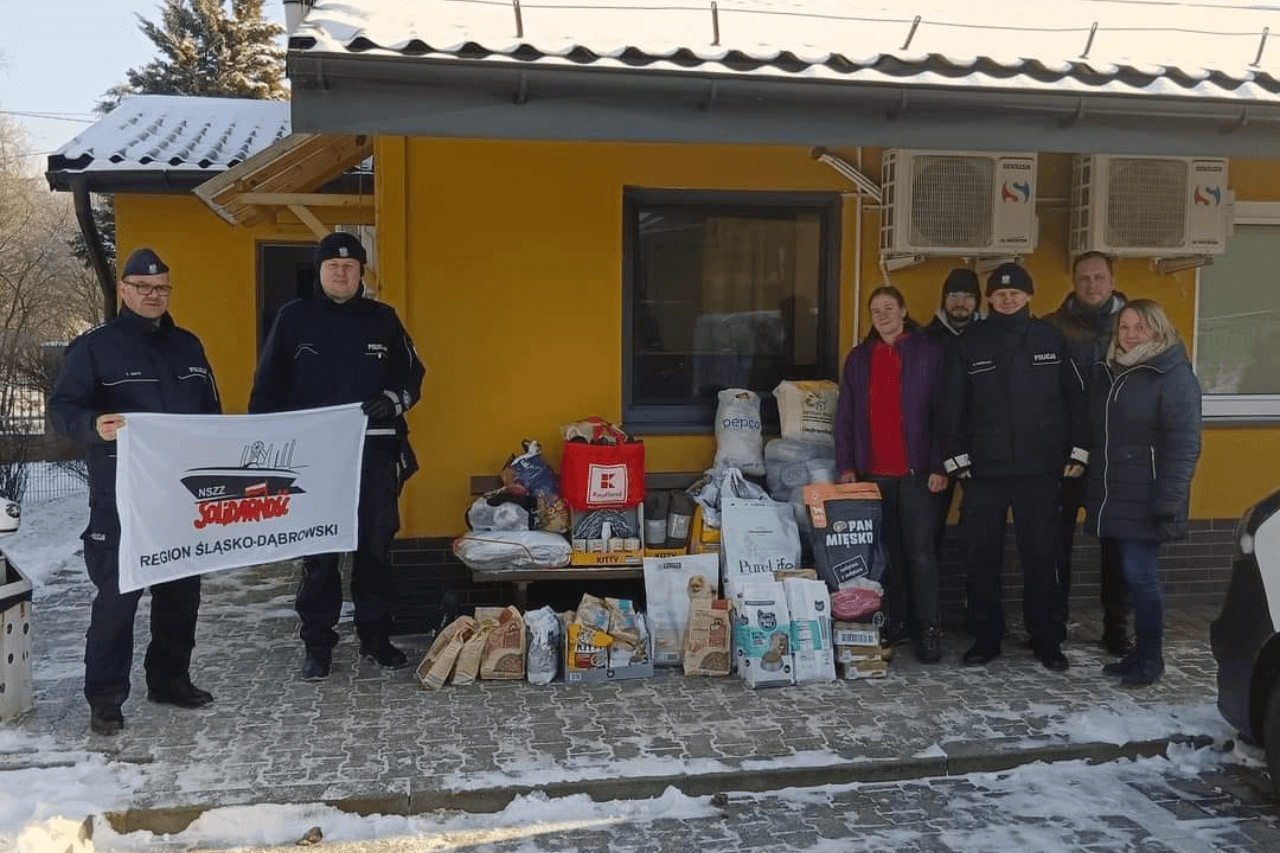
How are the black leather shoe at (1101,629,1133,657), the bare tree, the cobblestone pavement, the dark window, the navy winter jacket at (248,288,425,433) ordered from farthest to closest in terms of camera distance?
1. the bare tree
2. the dark window
3. the black leather shoe at (1101,629,1133,657)
4. the navy winter jacket at (248,288,425,433)
5. the cobblestone pavement

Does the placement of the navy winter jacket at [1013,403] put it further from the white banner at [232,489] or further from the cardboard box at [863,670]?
the white banner at [232,489]

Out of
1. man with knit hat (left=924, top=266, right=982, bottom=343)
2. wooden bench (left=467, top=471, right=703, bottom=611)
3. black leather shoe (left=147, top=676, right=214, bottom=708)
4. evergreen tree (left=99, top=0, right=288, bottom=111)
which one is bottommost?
black leather shoe (left=147, top=676, right=214, bottom=708)

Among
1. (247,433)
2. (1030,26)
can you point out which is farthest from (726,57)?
(247,433)

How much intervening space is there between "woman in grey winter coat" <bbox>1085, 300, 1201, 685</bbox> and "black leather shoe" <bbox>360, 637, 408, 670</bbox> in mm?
3583

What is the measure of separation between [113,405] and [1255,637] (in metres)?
4.76

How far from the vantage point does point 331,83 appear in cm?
421

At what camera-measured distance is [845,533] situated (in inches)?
227

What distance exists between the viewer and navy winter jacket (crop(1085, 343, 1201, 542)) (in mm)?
5223

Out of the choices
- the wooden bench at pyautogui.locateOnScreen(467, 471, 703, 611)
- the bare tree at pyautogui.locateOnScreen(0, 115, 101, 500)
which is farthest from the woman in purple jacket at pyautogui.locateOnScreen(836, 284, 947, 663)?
the bare tree at pyautogui.locateOnScreen(0, 115, 101, 500)

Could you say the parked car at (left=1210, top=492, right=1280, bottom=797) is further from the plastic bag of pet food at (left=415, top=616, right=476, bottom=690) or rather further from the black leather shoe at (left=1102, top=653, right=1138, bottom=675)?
the plastic bag of pet food at (left=415, top=616, right=476, bottom=690)

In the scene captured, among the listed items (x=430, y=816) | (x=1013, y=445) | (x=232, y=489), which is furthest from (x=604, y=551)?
(x=1013, y=445)

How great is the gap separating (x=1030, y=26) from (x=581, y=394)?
3.19 meters

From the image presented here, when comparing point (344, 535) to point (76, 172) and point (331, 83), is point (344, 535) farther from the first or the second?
point (76, 172)

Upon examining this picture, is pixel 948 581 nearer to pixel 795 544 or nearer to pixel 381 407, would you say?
pixel 795 544
